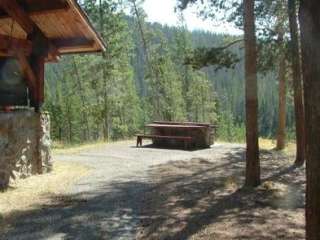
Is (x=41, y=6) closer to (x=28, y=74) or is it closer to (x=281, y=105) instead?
(x=28, y=74)

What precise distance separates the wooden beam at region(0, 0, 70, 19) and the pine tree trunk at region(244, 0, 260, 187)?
4342mm

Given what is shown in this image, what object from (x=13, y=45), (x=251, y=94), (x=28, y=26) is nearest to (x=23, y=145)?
(x=13, y=45)

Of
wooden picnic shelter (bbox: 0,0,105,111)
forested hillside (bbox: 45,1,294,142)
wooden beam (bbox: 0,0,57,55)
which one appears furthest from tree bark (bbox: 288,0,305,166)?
wooden beam (bbox: 0,0,57,55)

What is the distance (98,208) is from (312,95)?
16.4 feet

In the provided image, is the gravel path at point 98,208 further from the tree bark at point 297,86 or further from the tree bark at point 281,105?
the tree bark at point 281,105

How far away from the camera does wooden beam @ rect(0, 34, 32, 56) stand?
431 inches

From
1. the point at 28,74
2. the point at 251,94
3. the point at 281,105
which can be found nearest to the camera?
the point at 251,94


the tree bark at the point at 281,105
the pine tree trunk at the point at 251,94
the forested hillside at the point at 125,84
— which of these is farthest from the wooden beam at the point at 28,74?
the tree bark at the point at 281,105

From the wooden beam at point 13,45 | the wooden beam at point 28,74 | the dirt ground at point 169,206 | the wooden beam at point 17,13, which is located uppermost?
the wooden beam at point 17,13

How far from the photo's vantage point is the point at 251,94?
10.5 m

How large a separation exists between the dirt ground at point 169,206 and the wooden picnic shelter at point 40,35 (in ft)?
10.7

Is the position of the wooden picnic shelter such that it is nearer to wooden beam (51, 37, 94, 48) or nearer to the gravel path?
wooden beam (51, 37, 94, 48)

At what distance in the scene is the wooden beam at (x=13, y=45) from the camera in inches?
431

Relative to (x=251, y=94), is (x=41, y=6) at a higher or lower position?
higher
